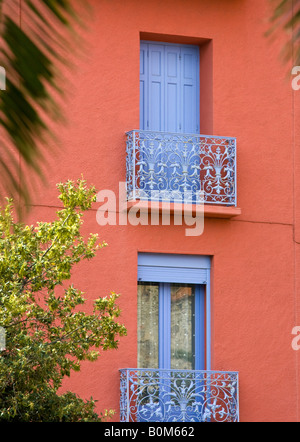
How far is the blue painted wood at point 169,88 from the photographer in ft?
39.6

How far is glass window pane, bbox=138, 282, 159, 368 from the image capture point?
1165 cm

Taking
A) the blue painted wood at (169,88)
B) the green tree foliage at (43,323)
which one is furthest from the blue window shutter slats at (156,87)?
the green tree foliage at (43,323)

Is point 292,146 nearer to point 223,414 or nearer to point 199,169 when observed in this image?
point 199,169

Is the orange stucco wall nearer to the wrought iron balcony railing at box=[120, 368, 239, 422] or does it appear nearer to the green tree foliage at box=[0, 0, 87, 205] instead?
the wrought iron balcony railing at box=[120, 368, 239, 422]

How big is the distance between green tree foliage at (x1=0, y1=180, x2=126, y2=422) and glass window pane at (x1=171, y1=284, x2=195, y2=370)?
10.8 ft

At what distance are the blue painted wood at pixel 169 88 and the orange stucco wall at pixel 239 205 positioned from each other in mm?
184

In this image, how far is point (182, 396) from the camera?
37.2ft

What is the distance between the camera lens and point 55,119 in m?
0.65

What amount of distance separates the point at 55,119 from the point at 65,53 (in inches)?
1.9

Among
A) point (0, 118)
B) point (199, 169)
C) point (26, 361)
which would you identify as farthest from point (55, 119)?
point (199, 169)

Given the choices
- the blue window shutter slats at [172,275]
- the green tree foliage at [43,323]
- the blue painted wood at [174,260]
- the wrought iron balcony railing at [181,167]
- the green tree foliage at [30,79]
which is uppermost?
the wrought iron balcony railing at [181,167]

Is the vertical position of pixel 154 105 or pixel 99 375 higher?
pixel 154 105

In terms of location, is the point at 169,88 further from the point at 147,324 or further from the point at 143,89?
the point at 147,324

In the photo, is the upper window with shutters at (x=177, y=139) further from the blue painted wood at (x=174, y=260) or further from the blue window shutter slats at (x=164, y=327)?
the blue window shutter slats at (x=164, y=327)
